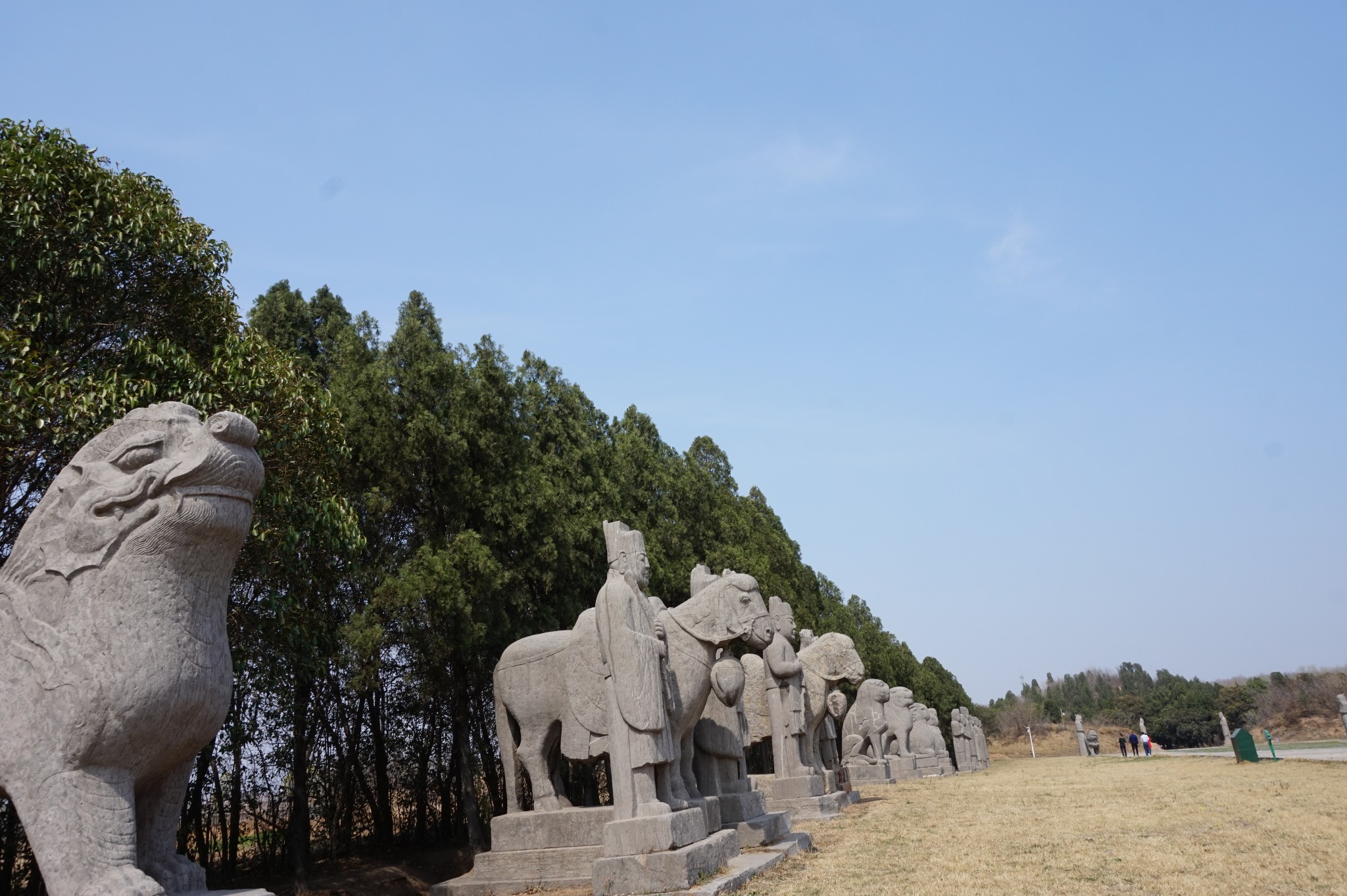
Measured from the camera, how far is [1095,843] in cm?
931

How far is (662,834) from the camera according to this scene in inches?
304

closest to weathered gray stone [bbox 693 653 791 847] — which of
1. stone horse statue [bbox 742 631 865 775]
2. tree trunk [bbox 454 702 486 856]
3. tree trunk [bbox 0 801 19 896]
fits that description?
stone horse statue [bbox 742 631 865 775]

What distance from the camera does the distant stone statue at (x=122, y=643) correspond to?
3.95 meters

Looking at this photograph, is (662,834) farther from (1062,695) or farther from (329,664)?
(1062,695)

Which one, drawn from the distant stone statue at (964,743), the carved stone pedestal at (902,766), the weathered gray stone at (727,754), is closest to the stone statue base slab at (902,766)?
the carved stone pedestal at (902,766)

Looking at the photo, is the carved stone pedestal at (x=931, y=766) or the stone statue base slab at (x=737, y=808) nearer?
the stone statue base slab at (x=737, y=808)

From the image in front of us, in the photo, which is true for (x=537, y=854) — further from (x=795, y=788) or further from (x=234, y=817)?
(x=234, y=817)

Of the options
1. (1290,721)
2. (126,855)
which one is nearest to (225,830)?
(126,855)

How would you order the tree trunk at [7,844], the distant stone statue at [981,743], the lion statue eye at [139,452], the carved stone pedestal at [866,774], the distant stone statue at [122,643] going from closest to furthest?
the distant stone statue at [122,643]
the lion statue eye at [139,452]
the tree trunk at [7,844]
the carved stone pedestal at [866,774]
the distant stone statue at [981,743]

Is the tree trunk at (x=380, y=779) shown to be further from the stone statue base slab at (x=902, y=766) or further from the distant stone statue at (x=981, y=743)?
the distant stone statue at (x=981, y=743)

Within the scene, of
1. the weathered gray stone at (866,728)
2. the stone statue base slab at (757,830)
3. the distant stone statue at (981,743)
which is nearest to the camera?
the stone statue base slab at (757,830)

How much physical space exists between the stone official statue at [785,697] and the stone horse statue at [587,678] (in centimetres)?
460

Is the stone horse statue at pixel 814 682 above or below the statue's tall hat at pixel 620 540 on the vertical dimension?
below

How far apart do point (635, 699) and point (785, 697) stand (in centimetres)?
675
